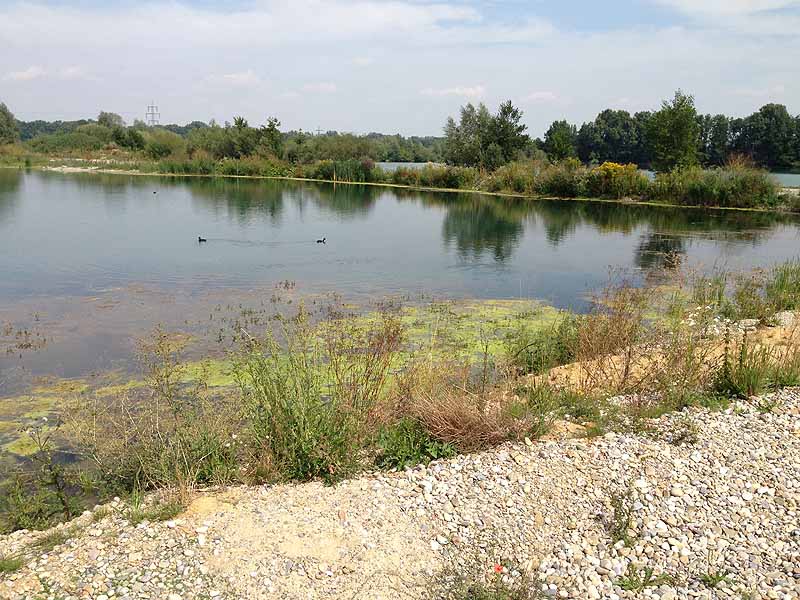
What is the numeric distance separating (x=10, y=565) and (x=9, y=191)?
110ft

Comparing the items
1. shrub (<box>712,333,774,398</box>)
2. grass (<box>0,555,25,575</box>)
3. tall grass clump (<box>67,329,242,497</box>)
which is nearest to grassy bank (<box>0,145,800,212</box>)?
shrub (<box>712,333,774,398</box>)

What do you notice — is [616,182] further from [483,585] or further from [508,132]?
[483,585]

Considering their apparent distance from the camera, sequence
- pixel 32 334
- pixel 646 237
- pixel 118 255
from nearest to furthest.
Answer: pixel 32 334 → pixel 118 255 → pixel 646 237

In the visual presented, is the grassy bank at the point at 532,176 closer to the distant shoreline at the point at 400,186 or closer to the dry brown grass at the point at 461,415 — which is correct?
the distant shoreline at the point at 400,186

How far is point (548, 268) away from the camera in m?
16.6

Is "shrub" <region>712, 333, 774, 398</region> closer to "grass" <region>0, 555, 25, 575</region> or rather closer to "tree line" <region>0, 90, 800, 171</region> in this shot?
"grass" <region>0, 555, 25, 575</region>

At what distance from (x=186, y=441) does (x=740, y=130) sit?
6296 centimetres

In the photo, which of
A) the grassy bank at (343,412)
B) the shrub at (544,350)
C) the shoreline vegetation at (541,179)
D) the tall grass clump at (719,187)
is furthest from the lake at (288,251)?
the shrub at (544,350)

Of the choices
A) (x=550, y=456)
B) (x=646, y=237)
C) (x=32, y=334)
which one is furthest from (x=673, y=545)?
(x=646, y=237)

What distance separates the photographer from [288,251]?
18094 mm

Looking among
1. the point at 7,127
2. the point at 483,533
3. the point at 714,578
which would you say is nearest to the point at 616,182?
the point at 483,533

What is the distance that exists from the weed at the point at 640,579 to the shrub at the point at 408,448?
1.77 m

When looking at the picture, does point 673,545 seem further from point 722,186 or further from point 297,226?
point 722,186

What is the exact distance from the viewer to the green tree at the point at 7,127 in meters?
63.0
